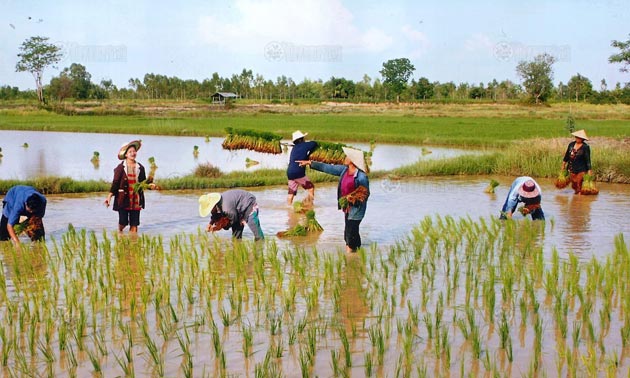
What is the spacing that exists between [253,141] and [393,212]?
2960mm

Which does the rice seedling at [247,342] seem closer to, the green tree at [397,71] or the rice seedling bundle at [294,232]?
the rice seedling bundle at [294,232]

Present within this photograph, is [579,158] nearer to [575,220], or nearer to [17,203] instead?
[575,220]

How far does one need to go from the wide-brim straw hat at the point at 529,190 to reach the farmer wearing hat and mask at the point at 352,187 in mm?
2261

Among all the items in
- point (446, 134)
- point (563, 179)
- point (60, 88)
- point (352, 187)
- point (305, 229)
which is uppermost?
point (60, 88)

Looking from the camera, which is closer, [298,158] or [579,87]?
[298,158]

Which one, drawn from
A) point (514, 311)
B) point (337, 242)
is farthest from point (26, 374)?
point (337, 242)

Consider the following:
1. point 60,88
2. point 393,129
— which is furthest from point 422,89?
point 393,129

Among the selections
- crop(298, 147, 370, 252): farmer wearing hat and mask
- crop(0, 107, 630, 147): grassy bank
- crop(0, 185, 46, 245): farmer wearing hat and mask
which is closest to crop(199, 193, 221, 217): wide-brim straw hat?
crop(298, 147, 370, 252): farmer wearing hat and mask

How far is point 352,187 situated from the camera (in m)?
7.47

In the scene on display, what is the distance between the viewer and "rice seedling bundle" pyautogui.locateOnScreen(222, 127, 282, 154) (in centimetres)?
1271

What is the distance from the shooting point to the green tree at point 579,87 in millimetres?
60694

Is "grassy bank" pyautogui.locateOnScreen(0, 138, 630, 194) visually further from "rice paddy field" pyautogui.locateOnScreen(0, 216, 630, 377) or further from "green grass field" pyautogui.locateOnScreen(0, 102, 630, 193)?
"rice paddy field" pyautogui.locateOnScreen(0, 216, 630, 377)

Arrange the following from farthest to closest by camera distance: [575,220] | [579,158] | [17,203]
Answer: [579,158]
[575,220]
[17,203]

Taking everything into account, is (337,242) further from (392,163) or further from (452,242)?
(392,163)
